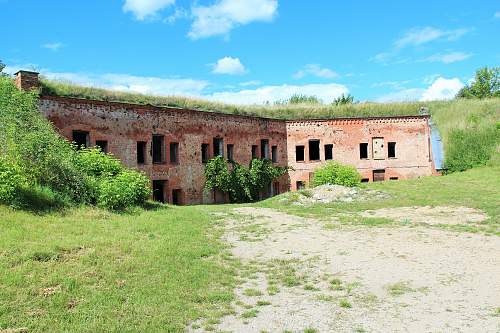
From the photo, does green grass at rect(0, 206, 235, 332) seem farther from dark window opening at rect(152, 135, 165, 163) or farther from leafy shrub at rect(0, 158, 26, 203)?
dark window opening at rect(152, 135, 165, 163)

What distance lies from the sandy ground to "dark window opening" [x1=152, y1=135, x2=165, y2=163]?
9.80m

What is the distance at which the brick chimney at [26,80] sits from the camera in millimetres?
17531

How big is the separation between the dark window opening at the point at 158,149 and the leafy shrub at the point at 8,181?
10529 millimetres

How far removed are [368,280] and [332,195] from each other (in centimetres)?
1226

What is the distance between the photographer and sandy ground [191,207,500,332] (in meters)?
6.15

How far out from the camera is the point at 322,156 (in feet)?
98.7

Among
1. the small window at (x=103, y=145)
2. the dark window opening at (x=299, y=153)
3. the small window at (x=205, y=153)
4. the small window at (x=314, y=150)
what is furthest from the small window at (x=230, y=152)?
the small window at (x=103, y=145)

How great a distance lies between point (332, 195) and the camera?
20281 millimetres

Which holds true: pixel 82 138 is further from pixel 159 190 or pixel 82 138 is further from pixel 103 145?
pixel 159 190

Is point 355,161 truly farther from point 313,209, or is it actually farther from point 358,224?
point 358,224

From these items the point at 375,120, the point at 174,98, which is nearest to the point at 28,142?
the point at 174,98

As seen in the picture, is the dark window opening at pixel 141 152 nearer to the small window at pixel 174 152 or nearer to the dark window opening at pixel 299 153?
the small window at pixel 174 152

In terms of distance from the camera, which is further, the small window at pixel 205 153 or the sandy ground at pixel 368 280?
the small window at pixel 205 153

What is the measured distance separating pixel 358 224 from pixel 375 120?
17710mm
